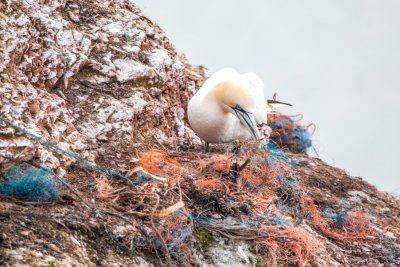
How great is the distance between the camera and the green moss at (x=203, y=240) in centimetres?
580

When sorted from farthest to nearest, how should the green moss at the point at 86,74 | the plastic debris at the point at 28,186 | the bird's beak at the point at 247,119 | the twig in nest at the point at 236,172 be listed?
the bird's beak at the point at 247,119
the green moss at the point at 86,74
the twig in nest at the point at 236,172
the plastic debris at the point at 28,186

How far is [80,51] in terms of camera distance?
29.4ft

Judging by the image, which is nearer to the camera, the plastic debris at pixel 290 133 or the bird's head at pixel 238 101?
the bird's head at pixel 238 101

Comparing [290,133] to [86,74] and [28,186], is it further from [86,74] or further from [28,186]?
[28,186]

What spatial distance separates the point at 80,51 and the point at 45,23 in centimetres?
70

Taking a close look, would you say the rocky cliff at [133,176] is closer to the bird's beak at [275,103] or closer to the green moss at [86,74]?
the green moss at [86,74]

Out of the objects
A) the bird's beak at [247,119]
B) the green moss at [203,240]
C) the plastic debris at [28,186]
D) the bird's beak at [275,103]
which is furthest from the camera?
the bird's beak at [275,103]

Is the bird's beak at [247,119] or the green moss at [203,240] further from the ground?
the bird's beak at [247,119]

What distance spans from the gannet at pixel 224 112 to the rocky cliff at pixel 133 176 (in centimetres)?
38

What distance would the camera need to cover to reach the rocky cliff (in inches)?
208

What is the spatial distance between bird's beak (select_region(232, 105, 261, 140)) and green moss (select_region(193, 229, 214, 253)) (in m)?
3.17

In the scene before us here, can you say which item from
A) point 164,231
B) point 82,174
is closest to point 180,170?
point 82,174

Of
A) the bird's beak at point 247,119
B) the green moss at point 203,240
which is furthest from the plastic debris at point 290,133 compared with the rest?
the green moss at point 203,240

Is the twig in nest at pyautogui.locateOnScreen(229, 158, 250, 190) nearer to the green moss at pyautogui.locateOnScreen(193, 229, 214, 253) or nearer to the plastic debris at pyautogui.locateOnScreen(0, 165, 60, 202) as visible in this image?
the green moss at pyautogui.locateOnScreen(193, 229, 214, 253)
